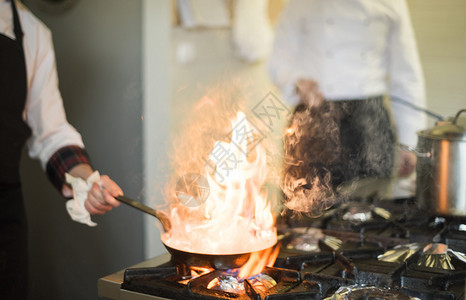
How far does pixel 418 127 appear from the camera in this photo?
151 centimetres

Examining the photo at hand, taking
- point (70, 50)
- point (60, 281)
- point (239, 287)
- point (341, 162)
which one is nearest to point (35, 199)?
point (60, 281)

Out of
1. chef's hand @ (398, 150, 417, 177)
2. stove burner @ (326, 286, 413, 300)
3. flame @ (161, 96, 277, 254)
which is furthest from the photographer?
chef's hand @ (398, 150, 417, 177)

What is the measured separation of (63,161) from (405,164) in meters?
1.02

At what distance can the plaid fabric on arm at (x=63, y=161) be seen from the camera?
4.75 ft

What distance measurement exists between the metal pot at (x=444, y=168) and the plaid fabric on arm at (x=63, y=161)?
0.95 meters

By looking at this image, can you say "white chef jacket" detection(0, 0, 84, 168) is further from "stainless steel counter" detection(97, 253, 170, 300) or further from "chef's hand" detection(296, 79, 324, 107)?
"chef's hand" detection(296, 79, 324, 107)

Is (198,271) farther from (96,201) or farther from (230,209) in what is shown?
(96,201)

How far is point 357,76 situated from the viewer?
1.79 m

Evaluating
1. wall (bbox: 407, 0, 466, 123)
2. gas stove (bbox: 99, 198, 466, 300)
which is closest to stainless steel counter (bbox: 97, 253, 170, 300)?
gas stove (bbox: 99, 198, 466, 300)

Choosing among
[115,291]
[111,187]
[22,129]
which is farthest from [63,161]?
[115,291]

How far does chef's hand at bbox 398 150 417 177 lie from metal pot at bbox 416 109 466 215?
0.63 ft

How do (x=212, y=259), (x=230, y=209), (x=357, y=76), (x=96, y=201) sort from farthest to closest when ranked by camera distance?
1. (x=357, y=76)
2. (x=96, y=201)
3. (x=230, y=209)
4. (x=212, y=259)

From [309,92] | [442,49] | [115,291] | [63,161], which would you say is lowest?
[115,291]

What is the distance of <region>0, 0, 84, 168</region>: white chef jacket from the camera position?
1530 millimetres
